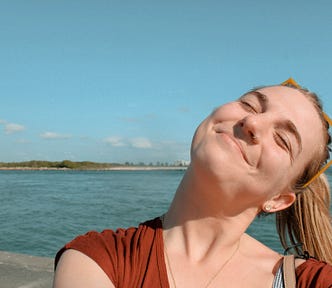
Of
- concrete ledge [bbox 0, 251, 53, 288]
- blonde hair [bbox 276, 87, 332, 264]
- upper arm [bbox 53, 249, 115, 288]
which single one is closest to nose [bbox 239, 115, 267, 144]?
blonde hair [bbox 276, 87, 332, 264]

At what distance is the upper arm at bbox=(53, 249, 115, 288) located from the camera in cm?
123

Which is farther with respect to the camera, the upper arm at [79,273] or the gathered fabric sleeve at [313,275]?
the gathered fabric sleeve at [313,275]

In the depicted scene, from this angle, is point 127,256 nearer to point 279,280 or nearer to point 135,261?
point 135,261

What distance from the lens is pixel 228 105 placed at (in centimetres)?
158

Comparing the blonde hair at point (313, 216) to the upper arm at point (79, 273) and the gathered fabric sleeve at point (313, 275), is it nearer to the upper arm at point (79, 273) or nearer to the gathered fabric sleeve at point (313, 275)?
the gathered fabric sleeve at point (313, 275)

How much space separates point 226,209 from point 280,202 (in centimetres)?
31

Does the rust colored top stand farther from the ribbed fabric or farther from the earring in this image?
the earring

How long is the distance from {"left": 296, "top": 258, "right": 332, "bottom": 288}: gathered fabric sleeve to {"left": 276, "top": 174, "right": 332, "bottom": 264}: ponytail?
1.07 feet

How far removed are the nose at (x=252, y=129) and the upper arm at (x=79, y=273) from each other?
693 mm

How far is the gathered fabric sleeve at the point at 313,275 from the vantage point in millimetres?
1347

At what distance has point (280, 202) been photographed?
65.8 inches

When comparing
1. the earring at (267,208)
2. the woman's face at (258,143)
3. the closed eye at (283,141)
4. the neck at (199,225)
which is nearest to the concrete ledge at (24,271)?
the neck at (199,225)

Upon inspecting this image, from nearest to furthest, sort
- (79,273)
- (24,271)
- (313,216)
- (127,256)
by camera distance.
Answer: (79,273), (127,256), (313,216), (24,271)

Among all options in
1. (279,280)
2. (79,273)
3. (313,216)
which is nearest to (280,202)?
(313,216)
